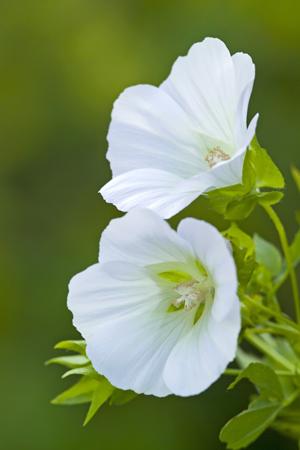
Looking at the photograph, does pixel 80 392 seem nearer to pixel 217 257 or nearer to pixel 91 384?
pixel 91 384

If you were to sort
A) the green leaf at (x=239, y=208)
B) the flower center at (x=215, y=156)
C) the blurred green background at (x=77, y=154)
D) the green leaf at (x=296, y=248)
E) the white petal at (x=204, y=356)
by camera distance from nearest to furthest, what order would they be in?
1. the white petal at (x=204, y=356)
2. the green leaf at (x=239, y=208)
3. the flower center at (x=215, y=156)
4. the green leaf at (x=296, y=248)
5. the blurred green background at (x=77, y=154)

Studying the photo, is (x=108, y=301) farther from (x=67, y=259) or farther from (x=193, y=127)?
(x=67, y=259)

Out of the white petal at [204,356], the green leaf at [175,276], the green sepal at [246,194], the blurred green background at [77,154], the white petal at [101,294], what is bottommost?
the blurred green background at [77,154]

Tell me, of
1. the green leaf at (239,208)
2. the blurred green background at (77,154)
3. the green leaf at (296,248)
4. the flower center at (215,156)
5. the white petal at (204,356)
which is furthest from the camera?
the blurred green background at (77,154)

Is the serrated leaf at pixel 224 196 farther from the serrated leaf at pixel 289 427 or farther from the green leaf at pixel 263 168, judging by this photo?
the serrated leaf at pixel 289 427

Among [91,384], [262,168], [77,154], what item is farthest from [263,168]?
[77,154]

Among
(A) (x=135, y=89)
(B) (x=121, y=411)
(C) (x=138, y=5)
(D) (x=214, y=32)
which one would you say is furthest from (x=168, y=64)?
(A) (x=135, y=89)

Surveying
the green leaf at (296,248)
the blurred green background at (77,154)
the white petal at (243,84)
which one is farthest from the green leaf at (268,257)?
the blurred green background at (77,154)

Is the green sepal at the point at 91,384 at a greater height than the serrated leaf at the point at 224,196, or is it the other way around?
the serrated leaf at the point at 224,196
